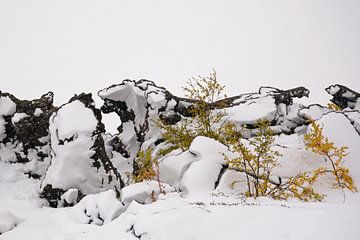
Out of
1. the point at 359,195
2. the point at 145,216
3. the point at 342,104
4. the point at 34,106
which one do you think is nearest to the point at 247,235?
the point at 145,216

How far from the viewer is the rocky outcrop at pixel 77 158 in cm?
1688

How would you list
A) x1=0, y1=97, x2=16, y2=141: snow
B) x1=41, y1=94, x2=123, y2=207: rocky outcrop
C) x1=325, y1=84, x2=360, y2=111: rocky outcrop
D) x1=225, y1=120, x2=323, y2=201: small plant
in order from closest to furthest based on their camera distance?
x1=225, y1=120, x2=323, y2=201: small plant < x1=41, y1=94, x2=123, y2=207: rocky outcrop < x1=0, y1=97, x2=16, y2=141: snow < x1=325, y1=84, x2=360, y2=111: rocky outcrop

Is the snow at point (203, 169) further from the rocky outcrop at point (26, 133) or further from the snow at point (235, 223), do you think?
the rocky outcrop at point (26, 133)

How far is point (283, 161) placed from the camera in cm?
1288

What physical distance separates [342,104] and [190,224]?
83.1ft

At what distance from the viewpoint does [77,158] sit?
17.4 metres

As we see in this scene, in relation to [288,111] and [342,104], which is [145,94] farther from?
[342,104]

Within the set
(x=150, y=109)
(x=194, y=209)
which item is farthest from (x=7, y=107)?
(x=194, y=209)

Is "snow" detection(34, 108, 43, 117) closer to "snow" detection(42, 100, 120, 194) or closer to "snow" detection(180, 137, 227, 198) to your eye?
"snow" detection(42, 100, 120, 194)

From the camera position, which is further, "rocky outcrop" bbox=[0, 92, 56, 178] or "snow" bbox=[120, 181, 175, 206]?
"rocky outcrop" bbox=[0, 92, 56, 178]

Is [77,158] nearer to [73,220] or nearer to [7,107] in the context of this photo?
[73,220]

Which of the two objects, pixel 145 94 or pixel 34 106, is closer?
pixel 34 106

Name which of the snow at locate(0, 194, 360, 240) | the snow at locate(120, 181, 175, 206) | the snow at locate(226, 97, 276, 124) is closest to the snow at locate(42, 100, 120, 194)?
the snow at locate(120, 181, 175, 206)

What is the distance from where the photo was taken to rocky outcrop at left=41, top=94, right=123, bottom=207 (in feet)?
55.4
